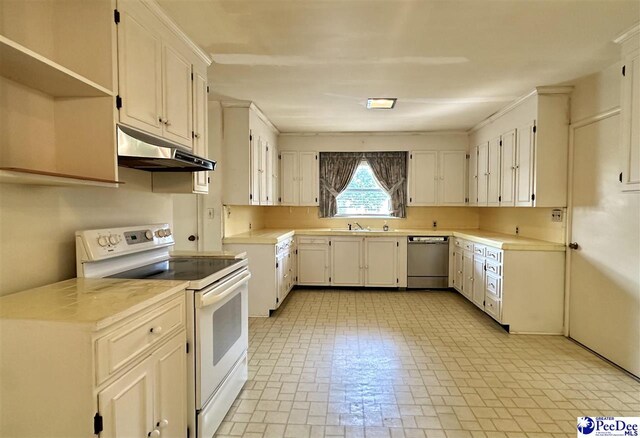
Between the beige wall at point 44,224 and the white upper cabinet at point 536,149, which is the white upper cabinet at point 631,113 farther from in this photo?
the beige wall at point 44,224

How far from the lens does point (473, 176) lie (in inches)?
192

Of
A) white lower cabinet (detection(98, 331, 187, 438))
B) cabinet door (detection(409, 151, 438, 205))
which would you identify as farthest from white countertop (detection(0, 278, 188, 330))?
cabinet door (detection(409, 151, 438, 205))

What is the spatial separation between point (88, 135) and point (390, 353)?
105 inches

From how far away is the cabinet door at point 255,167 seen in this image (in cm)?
392

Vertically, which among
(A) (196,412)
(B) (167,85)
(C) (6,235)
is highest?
(B) (167,85)

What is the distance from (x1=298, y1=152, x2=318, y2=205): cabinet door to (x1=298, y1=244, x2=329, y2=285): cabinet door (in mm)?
781

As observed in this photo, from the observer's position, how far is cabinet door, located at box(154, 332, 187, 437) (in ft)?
4.63

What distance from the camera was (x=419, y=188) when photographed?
5.26 m

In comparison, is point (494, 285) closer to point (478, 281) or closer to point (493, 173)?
point (478, 281)

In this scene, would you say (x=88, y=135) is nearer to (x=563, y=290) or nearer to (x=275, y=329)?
(x=275, y=329)

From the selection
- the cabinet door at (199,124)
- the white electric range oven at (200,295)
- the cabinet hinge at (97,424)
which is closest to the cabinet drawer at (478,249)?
the white electric range oven at (200,295)

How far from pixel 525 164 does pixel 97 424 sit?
393cm

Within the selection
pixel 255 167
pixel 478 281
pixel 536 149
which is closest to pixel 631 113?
pixel 536 149

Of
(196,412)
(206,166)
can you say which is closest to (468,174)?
(206,166)
